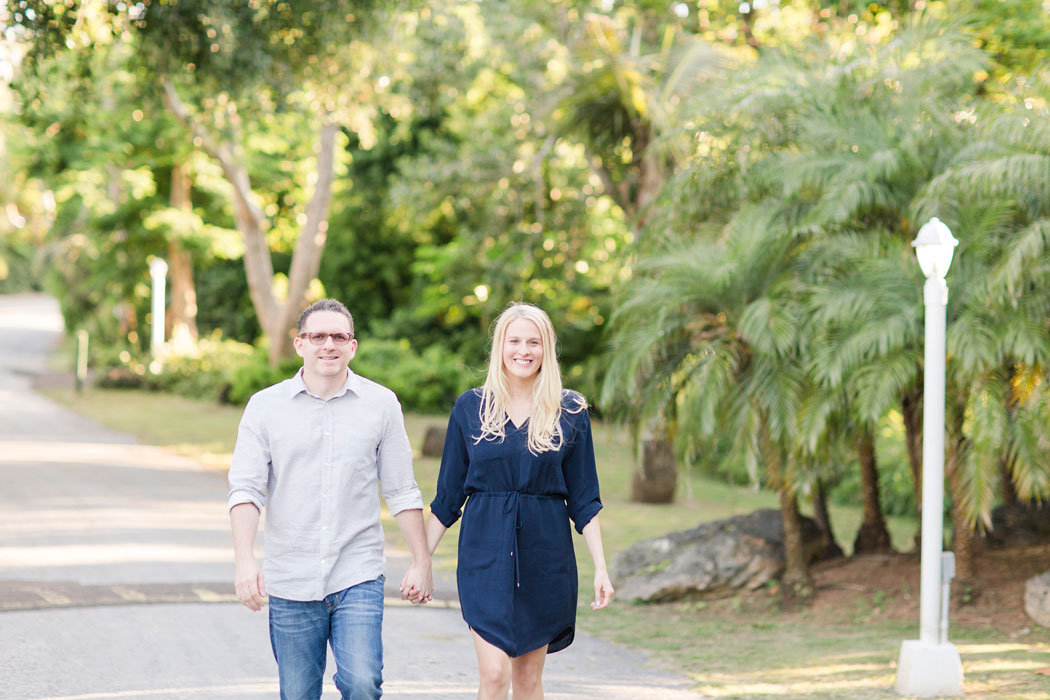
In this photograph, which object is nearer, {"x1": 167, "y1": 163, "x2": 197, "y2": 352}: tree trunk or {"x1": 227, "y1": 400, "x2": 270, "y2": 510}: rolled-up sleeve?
{"x1": 227, "y1": 400, "x2": 270, "y2": 510}: rolled-up sleeve

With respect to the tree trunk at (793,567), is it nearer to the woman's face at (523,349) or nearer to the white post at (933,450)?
the white post at (933,450)

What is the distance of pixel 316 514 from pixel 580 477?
987mm

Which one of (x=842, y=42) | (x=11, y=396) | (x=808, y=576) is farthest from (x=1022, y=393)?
(x=11, y=396)

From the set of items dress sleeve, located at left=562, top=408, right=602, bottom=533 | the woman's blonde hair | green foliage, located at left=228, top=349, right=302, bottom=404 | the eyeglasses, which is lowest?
green foliage, located at left=228, top=349, right=302, bottom=404

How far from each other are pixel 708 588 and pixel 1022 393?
9.10 ft

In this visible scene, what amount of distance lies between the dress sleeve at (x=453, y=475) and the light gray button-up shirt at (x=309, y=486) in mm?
341

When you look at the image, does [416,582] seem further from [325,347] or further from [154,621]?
[154,621]

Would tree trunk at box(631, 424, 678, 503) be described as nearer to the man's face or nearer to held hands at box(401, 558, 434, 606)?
held hands at box(401, 558, 434, 606)

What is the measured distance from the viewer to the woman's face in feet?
13.5

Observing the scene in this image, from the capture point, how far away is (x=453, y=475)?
417 centimetres

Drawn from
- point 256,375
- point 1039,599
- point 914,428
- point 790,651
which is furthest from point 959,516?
point 256,375

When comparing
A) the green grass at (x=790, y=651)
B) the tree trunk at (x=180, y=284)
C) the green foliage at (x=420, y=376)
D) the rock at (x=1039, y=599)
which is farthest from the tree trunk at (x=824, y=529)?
the tree trunk at (x=180, y=284)

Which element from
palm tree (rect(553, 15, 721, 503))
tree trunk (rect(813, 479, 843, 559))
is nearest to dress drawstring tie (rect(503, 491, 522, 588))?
palm tree (rect(553, 15, 721, 503))

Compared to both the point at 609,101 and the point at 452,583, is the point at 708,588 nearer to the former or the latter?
the point at 452,583
